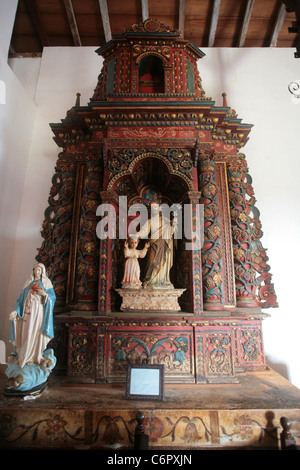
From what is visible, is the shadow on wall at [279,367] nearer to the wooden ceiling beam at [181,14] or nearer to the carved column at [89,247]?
the carved column at [89,247]

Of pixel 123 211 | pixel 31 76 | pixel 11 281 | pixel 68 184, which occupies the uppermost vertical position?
pixel 31 76

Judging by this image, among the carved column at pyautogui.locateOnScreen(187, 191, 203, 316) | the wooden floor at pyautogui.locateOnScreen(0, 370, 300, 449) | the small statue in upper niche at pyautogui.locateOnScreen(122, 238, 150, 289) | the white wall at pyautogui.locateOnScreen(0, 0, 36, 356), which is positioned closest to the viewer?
the wooden floor at pyautogui.locateOnScreen(0, 370, 300, 449)

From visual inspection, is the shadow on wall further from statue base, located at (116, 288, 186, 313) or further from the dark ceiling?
the dark ceiling

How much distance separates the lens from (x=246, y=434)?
98.3 inches

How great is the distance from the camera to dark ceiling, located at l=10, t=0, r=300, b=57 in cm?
571

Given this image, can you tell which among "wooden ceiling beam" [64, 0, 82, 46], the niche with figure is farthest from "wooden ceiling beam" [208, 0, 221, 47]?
"wooden ceiling beam" [64, 0, 82, 46]

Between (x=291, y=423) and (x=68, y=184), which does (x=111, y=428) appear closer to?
(x=291, y=423)

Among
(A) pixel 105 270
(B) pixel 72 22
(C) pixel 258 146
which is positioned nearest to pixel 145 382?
(A) pixel 105 270

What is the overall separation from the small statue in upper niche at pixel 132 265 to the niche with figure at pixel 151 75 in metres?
2.88

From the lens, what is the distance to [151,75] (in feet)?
16.1

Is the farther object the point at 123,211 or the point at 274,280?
the point at 274,280

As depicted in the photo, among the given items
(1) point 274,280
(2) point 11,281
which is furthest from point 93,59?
(1) point 274,280

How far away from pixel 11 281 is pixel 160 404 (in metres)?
3.71

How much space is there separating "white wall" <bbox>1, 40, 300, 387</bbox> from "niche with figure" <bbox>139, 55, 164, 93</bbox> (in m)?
1.56
